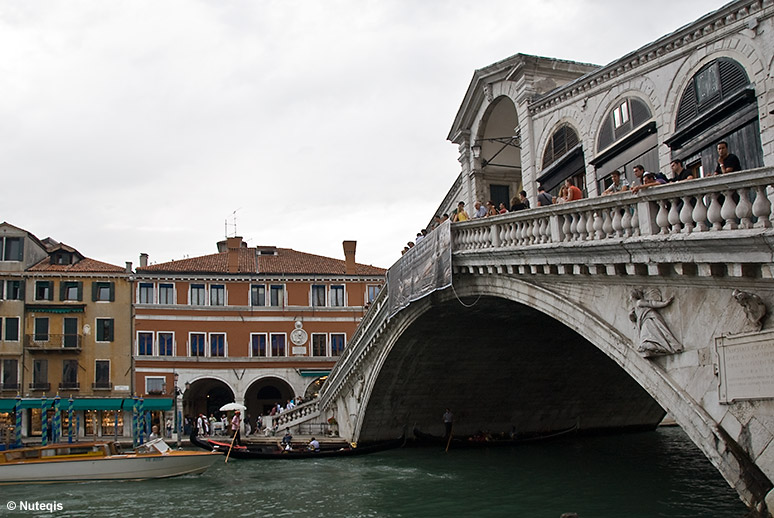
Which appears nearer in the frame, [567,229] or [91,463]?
[567,229]

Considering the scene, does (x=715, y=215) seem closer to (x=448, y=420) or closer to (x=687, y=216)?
(x=687, y=216)

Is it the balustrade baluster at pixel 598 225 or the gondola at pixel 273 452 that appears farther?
the gondola at pixel 273 452

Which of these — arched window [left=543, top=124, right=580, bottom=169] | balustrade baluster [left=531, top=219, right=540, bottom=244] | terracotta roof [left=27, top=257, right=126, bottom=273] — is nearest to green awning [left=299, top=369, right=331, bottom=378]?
terracotta roof [left=27, top=257, right=126, bottom=273]

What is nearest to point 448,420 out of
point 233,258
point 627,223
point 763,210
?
point 233,258

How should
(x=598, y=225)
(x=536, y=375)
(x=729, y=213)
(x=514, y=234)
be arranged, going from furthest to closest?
(x=536, y=375) < (x=514, y=234) < (x=598, y=225) < (x=729, y=213)

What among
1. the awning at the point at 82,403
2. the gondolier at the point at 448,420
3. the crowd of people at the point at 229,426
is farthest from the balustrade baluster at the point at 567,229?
the awning at the point at 82,403

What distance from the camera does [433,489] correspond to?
15125 mm

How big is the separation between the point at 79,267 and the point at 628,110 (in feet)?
74.0

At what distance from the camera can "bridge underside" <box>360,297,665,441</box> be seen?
18031 millimetres

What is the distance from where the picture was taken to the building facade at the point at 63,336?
27.4 meters

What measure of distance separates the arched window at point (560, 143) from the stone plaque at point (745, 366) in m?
6.93

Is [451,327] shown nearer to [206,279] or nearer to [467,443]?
[467,443]

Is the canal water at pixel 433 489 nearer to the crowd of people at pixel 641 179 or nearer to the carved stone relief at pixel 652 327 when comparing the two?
the carved stone relief at pixel 652 327

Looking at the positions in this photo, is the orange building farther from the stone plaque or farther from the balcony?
the stone plaque
